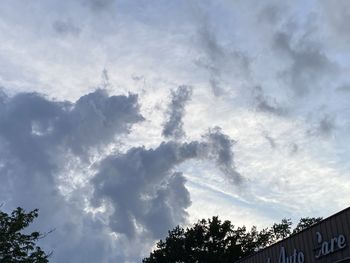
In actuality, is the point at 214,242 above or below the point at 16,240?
above

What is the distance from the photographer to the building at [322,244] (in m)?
18.0

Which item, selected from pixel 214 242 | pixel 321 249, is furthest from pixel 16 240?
pixel 214 242

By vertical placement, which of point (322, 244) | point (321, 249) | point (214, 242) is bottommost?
point (321, 249)

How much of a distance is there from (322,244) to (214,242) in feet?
213

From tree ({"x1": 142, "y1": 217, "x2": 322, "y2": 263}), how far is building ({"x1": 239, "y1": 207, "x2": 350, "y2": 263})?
2280 inches

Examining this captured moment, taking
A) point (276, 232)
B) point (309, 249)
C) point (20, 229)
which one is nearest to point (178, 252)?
point (276, 232)

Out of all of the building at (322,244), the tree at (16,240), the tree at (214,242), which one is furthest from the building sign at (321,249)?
the tree at (214,242)

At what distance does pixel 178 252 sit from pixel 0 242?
58.2 m

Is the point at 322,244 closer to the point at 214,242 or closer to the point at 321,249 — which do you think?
the point at 321,249

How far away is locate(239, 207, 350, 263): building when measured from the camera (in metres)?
18.0

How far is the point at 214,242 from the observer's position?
82.3 m

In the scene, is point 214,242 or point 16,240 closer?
point 16,240

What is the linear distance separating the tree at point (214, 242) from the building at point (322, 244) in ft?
190

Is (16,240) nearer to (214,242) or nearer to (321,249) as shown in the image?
(321,249)
